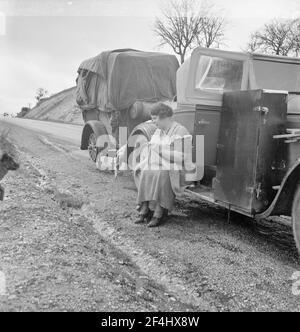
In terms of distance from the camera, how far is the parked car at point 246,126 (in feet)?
15.2

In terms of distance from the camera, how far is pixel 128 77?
911 centimetres

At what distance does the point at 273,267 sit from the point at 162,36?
138 ft

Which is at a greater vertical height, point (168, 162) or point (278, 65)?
point (278, 65)

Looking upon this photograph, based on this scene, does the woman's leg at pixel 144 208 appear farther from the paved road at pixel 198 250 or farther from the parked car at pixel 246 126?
the parked car at pixel 246 126

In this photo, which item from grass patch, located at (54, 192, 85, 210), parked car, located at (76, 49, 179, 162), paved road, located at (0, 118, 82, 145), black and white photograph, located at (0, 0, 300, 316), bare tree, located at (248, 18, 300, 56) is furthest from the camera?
bare tree, located at (248, 18, 300, 56)

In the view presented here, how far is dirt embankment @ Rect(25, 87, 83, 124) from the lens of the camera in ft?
147

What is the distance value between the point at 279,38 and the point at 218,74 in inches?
1376

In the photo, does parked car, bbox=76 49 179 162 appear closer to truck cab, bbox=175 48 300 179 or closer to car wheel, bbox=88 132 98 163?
car wheel, bbox=88 132 98 163

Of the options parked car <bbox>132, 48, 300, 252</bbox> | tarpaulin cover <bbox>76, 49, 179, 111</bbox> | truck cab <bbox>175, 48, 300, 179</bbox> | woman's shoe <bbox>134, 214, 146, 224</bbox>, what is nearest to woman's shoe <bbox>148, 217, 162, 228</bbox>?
woman's shoe <bbox>134, 214, 146, 224</bbox>

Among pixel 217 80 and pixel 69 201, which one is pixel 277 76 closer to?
pixel 217 80

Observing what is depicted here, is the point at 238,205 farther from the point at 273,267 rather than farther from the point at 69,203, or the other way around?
the point at 69,203

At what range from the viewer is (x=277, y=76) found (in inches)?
230

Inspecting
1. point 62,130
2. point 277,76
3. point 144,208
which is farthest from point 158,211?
point 62,130
